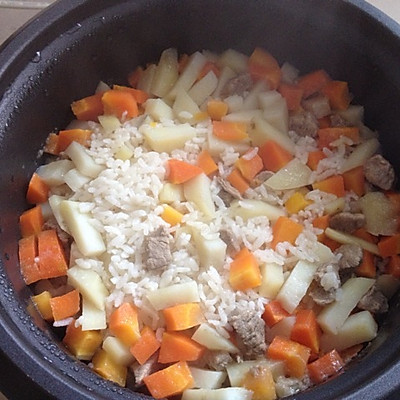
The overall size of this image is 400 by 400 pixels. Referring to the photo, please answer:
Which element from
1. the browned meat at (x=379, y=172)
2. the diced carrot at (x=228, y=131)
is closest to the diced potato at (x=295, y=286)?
the browned meat at (x=379, y=172)

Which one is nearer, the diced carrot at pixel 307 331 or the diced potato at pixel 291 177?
the diced carrot at pixel 307 331

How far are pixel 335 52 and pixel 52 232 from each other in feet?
3.24

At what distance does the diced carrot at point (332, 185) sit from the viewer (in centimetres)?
186

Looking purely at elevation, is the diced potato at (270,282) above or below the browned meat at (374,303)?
below

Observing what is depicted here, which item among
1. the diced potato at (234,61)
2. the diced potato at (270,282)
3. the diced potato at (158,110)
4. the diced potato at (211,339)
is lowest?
the diced potato at (211,339)

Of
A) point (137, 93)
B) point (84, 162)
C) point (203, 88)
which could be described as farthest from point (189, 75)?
point (84, 162)

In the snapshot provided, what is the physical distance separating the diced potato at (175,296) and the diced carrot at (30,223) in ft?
1.32

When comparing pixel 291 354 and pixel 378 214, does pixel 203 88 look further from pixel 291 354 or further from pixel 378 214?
pixel 291 354

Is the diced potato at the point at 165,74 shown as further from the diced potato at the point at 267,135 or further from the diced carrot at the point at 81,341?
the diced carrot at the point at 81,341

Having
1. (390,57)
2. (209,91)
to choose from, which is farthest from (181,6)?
(390,57)

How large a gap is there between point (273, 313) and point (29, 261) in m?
0.67

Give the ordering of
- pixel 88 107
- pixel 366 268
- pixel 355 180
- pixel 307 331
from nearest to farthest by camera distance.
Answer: pixel 307 331 < pixel 366 268 < pixel 355 180 < pixel 88 107

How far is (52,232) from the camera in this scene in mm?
1795

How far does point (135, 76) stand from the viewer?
6.75ft
